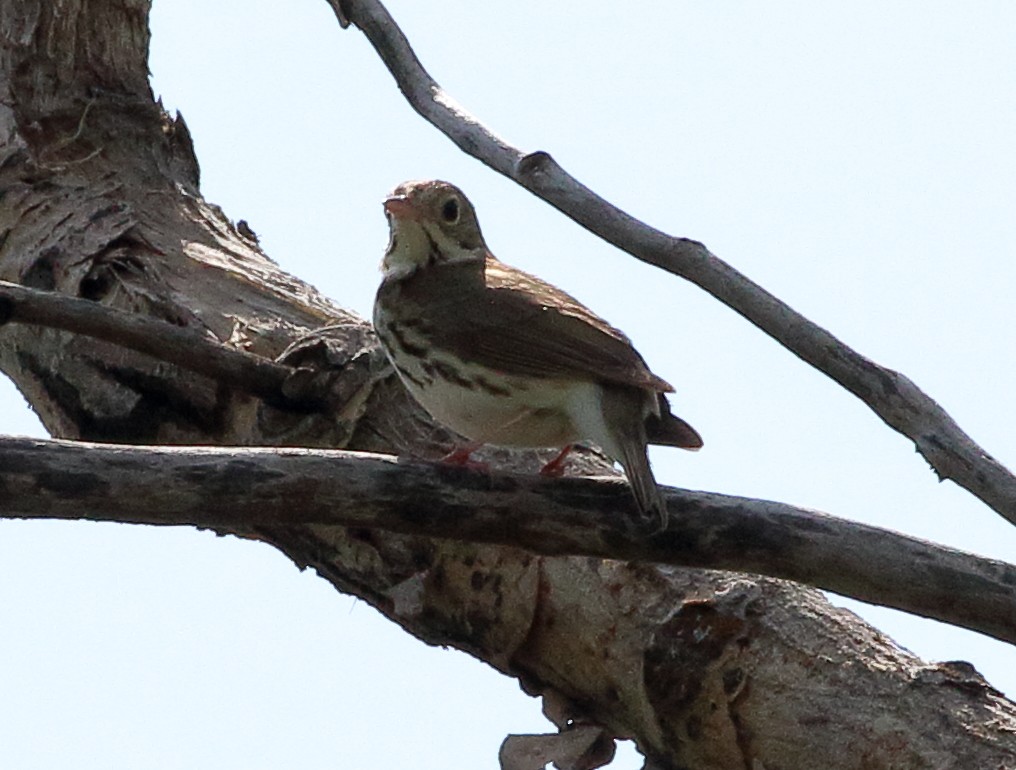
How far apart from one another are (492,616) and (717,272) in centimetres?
142

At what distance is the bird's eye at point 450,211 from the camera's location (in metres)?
5.42

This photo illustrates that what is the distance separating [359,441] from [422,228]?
0.66 metres

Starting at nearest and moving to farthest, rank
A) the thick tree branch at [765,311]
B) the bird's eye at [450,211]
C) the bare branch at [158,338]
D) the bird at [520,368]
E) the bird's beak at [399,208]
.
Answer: the thick tree branch at [765,311], the bird at [520,368], the bare branch at [158,338], the bird's beak at [399,208], the bird's eye at [450,211]

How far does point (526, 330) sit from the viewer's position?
4.74 m

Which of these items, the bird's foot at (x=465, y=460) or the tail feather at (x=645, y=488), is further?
the bird's foot at (x=465, y=460)

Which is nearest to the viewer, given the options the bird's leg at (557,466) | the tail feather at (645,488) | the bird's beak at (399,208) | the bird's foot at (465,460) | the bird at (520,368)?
the tail feather at (645,488)

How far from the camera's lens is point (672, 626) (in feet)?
15.4

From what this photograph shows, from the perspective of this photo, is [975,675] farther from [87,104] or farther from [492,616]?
[87,104]

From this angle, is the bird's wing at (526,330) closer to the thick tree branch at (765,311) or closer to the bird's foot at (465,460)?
the bird's foot at (465,460)

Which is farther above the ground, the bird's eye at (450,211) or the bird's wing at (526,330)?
the bird's eye at (450,211)

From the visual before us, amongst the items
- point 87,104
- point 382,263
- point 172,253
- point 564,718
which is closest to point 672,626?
point 564,718

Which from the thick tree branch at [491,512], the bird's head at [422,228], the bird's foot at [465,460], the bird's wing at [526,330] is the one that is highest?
the bird's head at [422,228]

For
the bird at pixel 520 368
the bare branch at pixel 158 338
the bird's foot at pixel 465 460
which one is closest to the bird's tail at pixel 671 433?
the bird at pixel 520 368

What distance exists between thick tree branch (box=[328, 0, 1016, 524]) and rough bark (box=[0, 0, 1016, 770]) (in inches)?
34.3
